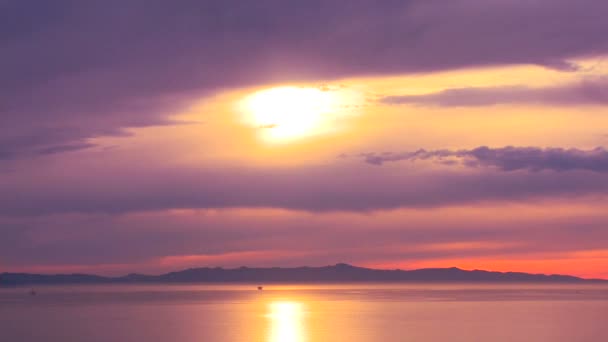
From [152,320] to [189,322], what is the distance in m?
5.25

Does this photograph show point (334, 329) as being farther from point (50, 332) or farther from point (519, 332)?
point (50, 332)

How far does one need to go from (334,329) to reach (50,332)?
25898 millimetres

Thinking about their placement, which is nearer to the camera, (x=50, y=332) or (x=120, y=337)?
(x=120, y=337)

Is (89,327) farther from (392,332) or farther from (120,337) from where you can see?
(392,332)

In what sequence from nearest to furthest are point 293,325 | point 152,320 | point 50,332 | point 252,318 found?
point 50,332 < point 293,325 < point 152,320 < point 252,318

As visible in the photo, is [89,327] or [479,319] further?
[479,319]

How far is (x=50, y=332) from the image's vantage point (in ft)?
251

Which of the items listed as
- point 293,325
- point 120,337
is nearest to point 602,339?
point 293,325

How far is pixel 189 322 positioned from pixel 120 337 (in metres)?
23.0

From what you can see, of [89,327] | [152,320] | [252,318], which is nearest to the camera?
[89,327]

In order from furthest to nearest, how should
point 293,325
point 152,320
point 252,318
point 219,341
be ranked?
1. point 252,318
2. point 152,320
3. point 293,325
4. point 219,341

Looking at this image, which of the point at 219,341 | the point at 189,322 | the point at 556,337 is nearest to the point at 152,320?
the point at 189,322

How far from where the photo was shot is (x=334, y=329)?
8350cm

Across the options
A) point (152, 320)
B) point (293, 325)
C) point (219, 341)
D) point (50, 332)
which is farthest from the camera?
point (152, 320)
